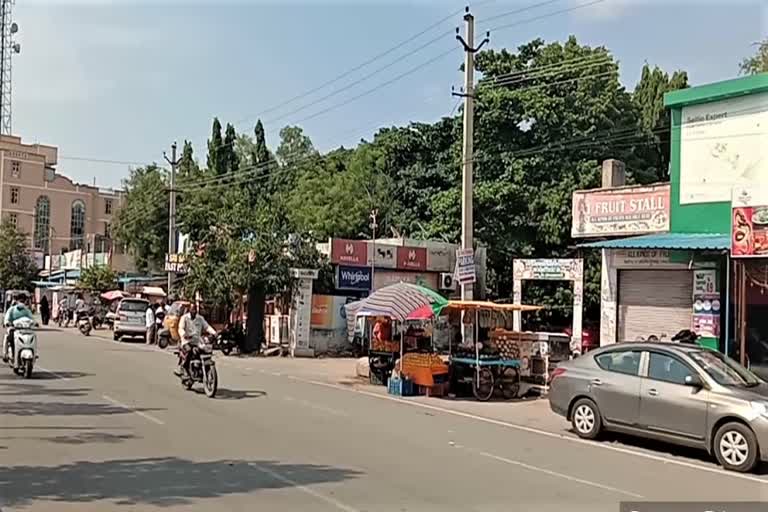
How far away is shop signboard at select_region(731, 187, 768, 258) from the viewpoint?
54.2ft

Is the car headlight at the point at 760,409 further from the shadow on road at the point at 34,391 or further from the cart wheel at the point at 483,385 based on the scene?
the shadow on road at the point at 34,391

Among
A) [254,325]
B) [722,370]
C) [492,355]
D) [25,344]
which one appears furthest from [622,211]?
[254,325]

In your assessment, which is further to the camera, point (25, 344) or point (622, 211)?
point (622, 211)

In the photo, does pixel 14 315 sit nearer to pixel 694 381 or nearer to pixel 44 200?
pixel 694 381

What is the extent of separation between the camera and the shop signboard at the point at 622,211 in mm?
20469

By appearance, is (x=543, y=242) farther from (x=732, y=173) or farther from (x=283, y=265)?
(x=732, y=173)

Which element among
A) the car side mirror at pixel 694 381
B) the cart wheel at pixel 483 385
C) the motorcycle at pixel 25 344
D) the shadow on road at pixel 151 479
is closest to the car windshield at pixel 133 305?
the motorcycle at pixel 25 344

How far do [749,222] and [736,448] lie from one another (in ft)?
22.5

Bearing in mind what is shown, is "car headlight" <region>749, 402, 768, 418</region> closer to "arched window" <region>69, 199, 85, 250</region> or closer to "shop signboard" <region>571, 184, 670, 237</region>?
"shop signboard" <region>571, 184, 670, 237</region>

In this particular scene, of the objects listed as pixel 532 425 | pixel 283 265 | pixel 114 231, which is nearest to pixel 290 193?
pixel 114 231

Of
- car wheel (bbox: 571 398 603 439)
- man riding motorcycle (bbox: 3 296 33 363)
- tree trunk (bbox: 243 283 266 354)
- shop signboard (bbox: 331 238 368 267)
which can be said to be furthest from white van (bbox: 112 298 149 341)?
car wheel (bbox: 571 398 603 439)

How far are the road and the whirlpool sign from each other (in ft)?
47.9

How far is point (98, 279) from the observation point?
4941 centimetres

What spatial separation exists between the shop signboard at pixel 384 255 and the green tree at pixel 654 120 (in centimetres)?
1218
